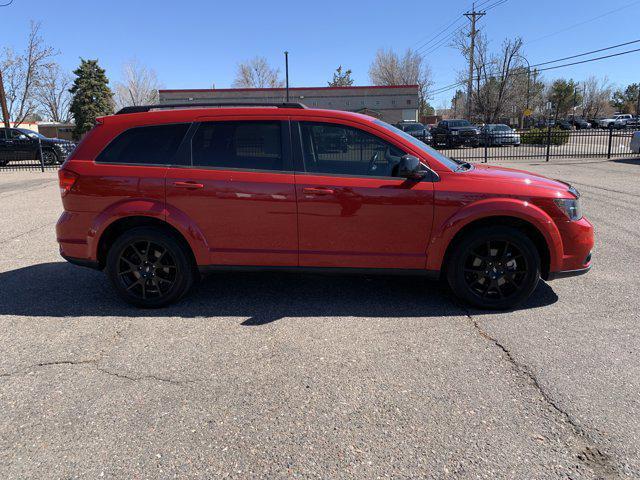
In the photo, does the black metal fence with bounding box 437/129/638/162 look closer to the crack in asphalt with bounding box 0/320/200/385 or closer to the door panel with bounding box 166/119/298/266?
the door panel with bounding box 166/119/298/266

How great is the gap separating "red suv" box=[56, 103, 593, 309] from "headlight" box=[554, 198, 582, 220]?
14 millimetres

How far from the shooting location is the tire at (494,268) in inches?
167

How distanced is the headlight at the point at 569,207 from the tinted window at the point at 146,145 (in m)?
3.42

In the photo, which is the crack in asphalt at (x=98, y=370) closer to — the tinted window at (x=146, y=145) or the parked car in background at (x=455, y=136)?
the tinted window at (x=146, y=145)

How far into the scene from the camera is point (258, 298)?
15.7ft

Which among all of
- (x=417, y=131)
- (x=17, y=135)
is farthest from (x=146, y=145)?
(x=417, y=131)

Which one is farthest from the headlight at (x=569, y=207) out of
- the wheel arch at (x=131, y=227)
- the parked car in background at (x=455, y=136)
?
the parked car in background at (x=455, y=136)

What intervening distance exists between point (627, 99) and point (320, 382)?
120 m

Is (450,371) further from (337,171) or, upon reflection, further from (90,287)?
(90,287)

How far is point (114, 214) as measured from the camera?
436 cm

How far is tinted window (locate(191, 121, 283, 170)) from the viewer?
4363 millimetres

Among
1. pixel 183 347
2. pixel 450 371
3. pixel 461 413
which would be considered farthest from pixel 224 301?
pixel 461 413

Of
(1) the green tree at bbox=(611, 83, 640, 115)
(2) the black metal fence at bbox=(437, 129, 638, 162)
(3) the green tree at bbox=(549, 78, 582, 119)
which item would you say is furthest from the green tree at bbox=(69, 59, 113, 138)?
(1) the green tree at bbox=(611, 83, 640, 115)

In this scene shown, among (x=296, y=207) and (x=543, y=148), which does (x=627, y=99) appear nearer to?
(x=543, y=148)
